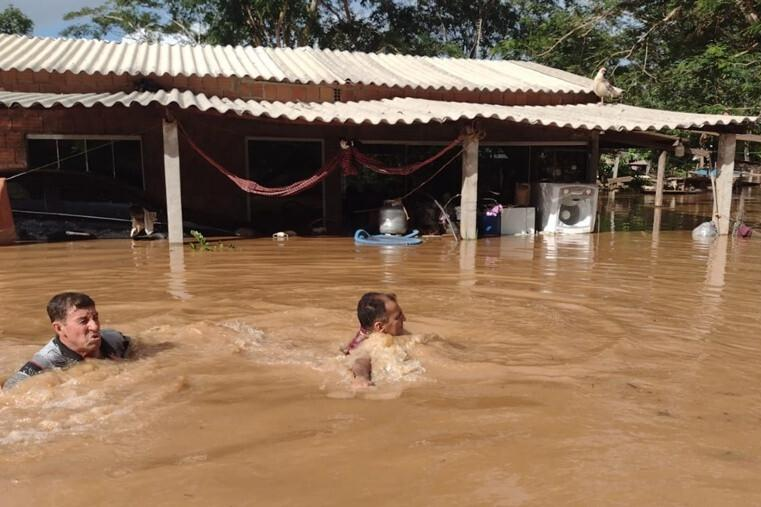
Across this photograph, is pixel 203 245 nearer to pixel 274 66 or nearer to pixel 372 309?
pixel 274 66

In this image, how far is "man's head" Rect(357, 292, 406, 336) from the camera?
4.59 metres

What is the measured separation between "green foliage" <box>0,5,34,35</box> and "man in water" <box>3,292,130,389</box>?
28554 mm

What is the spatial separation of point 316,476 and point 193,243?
8500mm

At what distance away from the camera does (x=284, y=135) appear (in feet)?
43.5

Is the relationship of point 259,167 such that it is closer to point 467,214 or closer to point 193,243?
point 193,243

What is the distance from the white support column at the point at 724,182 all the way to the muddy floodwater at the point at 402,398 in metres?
5.03

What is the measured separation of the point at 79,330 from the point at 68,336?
90 mm

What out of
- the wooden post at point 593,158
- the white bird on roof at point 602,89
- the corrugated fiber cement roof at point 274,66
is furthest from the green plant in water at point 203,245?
the white bird on roof at point 602,89

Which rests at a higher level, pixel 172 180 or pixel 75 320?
pixel 172 180

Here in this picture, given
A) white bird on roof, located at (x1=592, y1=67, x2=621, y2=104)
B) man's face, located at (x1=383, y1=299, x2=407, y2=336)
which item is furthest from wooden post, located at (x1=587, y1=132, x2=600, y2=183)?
man's face, located at (x1=383, y1=299, x2=407, y2=336)

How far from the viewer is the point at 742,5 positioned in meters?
17.6

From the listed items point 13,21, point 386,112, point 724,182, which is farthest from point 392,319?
point 13,21

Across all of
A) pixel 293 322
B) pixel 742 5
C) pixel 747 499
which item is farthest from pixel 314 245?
pixel 742 5

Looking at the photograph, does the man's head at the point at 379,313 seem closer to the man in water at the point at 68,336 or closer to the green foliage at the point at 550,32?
the man in water at the point at 68,336
